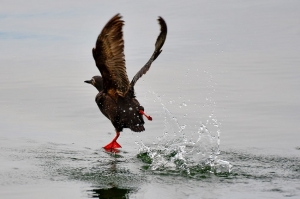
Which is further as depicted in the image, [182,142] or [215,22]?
[215,22]

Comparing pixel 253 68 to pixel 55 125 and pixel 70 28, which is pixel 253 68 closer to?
pixel 55 125

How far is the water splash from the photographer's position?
890cm

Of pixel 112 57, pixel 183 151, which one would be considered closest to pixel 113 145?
pixel 183 151

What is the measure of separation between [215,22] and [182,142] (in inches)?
384

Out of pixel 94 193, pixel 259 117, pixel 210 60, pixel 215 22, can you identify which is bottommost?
pixel 94 193

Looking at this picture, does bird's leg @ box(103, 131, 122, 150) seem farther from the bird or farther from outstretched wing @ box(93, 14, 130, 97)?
outstretched wing @ box(93, 14, 130, 97)

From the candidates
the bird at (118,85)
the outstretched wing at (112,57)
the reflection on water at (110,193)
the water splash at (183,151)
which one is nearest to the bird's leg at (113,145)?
the bird at (118,85)

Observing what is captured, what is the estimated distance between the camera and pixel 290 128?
11.1 metres

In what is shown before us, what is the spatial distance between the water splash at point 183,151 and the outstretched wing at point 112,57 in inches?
31.7

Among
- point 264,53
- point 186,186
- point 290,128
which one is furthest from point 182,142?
point 264,53

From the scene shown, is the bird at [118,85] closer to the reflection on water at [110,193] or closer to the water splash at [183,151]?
the water splash at [183,151]

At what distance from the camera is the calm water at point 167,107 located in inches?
333

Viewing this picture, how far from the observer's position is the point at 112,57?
9.96 m

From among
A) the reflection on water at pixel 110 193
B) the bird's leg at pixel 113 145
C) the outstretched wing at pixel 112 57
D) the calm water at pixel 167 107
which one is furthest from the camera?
the bird's leg at pixel 113 145
